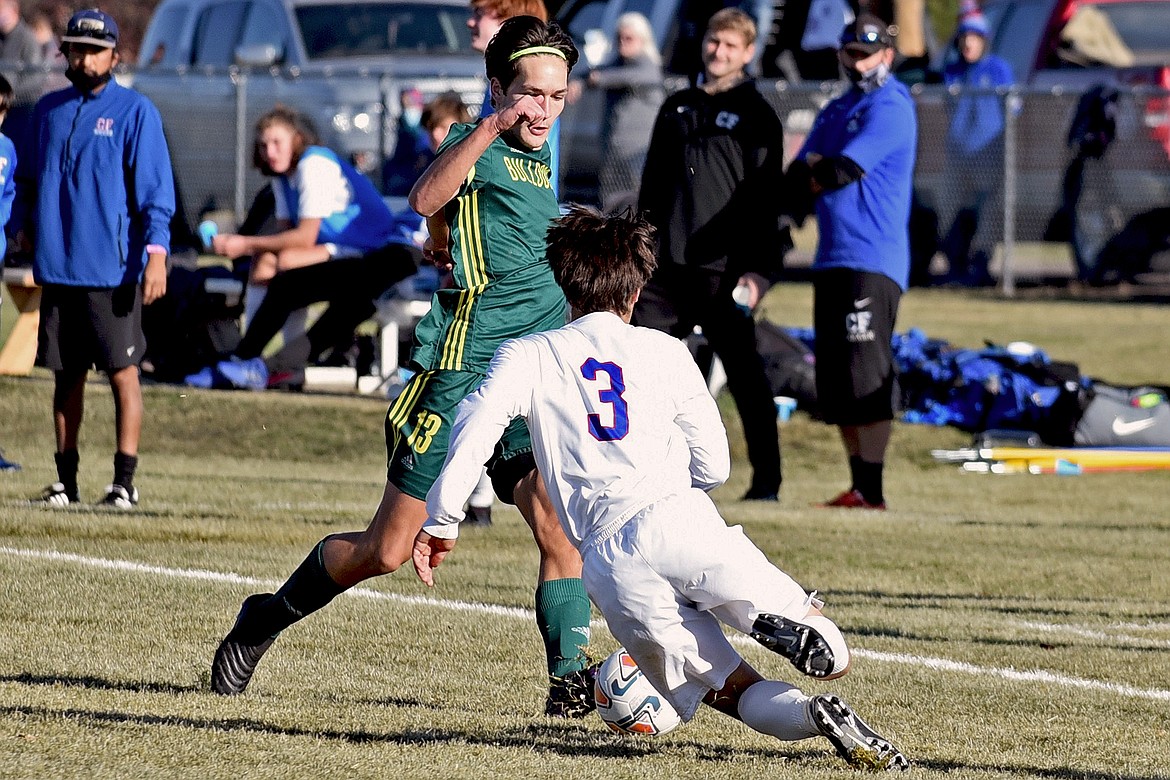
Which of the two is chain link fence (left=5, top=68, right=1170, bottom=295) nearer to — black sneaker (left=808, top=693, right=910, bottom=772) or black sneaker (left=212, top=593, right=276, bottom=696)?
black sneaker (left=212, top=593, right=276, bottom=696)

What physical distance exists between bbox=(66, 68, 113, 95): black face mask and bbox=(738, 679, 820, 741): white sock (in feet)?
16.9

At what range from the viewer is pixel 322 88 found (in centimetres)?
→ 1714

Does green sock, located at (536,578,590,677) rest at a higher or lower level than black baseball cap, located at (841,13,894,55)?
lower

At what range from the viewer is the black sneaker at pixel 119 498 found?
857cm

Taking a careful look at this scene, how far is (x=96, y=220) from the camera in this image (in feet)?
27.9

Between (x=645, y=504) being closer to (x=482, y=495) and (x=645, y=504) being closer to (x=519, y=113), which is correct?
(x=519, y=113)

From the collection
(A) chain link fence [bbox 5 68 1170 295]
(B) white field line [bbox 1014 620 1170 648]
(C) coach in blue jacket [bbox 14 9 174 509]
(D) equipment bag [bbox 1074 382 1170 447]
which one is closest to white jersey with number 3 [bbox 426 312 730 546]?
(B) white field line [bbox 1014 620 1170 648]

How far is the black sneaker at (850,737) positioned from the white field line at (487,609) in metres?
1.57

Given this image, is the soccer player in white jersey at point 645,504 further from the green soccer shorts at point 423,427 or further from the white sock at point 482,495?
the white sock at point 482,495

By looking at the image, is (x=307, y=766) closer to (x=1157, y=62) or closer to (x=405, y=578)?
(x=405, y=578)

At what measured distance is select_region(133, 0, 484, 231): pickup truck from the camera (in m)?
17.0

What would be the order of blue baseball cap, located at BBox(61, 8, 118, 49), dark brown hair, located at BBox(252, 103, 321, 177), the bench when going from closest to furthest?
blue baseball cap, located at BBox(61, 8, 118, 49) < dark brown hair, located at BBox(252, 103, 321, 177) < the bench

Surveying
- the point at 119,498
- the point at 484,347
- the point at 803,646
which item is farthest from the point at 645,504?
the point at 119,498

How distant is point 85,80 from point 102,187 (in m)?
0.46
